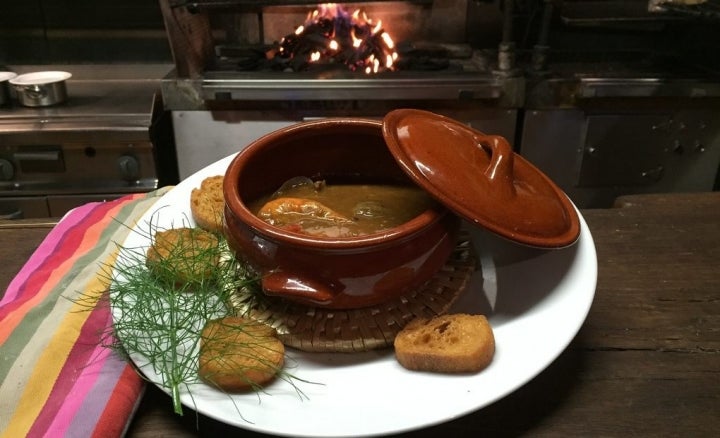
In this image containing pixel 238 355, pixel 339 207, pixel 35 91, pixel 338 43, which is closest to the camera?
pixel 238 355

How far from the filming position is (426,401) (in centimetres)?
63

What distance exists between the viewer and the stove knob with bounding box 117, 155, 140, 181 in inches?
83.7

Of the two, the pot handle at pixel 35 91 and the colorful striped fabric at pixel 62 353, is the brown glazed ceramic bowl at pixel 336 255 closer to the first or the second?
the colorful striped fabric at pixel 62 353

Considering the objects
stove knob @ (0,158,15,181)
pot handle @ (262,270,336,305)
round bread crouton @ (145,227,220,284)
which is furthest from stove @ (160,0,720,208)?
pot handle @ (262,270,336,305)

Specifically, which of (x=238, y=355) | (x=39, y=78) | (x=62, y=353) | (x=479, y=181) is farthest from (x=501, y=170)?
(x=39, y=78)

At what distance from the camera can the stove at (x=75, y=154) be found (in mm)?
2096

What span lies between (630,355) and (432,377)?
29 centimetres

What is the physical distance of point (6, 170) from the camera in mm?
2127

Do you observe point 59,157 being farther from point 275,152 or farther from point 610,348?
point 610,348

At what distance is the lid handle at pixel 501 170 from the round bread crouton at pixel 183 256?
1.22ft

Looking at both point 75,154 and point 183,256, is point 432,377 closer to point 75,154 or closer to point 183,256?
point 183,256

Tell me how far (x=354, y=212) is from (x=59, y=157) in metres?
1.63

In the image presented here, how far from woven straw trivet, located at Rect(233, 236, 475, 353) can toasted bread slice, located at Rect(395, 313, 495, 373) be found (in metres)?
0.04

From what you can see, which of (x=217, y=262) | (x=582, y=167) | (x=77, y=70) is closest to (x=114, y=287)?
(x=217, y=262)
